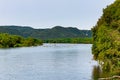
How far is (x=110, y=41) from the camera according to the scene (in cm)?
6050

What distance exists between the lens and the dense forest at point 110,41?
5634 cm

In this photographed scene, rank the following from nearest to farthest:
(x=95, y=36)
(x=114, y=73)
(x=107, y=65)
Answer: (x=114, y=73), (x=107, y=65), (x=95, y=36)

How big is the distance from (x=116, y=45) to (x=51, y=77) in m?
11.9

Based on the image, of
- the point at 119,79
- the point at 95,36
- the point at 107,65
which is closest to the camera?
the point at 119,79

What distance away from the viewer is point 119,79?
45281 millimetres

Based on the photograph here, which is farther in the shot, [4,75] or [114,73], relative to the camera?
[4,75]

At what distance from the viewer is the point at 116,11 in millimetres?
68688

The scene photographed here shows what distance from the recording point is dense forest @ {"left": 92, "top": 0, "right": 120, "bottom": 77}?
56.3m

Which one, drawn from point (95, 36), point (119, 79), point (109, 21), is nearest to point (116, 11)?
point (109, 21)

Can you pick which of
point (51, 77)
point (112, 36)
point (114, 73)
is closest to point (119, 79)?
point (114, 73)

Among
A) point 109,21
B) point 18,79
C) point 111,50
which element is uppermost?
point 109,21

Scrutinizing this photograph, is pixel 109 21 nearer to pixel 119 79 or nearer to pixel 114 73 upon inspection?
pixel 114 73

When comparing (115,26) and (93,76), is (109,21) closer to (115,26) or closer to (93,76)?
(115,26)

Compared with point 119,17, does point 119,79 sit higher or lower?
lower
